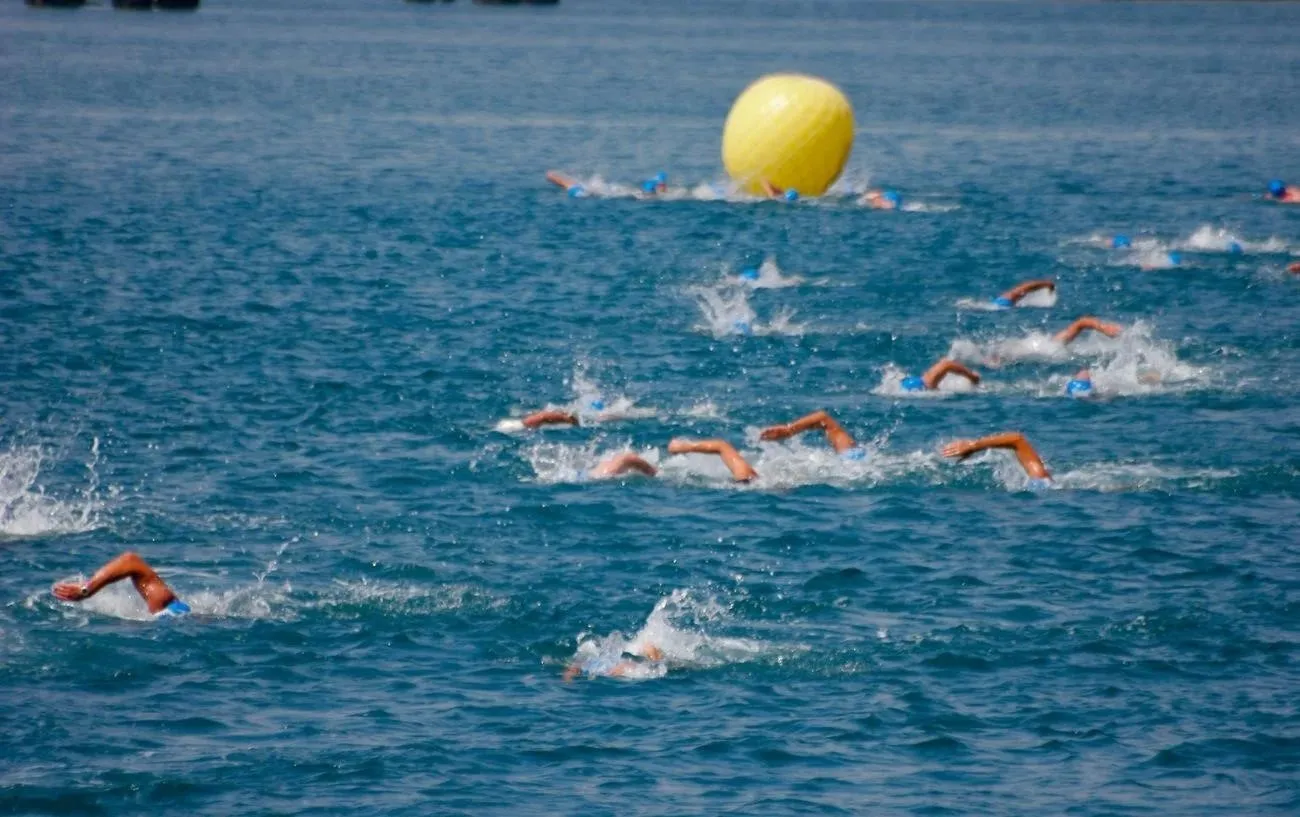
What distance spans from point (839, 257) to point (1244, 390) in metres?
14.0

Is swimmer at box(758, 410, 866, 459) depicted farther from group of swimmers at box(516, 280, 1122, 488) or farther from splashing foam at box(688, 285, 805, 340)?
splashing foam at box(688, 285, 805, 340)

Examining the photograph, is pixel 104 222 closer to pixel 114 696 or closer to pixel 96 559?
pixel 96 559

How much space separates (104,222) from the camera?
1903 inches

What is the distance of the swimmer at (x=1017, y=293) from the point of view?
1463 inches

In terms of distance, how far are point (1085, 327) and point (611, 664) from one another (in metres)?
15.8

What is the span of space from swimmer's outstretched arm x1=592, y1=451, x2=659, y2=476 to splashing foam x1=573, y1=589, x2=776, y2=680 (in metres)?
5.39

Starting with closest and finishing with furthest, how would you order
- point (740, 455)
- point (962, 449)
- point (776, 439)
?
point (962, 449)
point (776, 439)
point (740, 455)

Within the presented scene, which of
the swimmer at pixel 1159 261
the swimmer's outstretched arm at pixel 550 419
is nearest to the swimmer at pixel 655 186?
the swimmer at pixel 1159 261

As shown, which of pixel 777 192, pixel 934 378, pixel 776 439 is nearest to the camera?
pixel 776 439

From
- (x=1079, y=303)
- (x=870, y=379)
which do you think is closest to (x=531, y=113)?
(x=1079, y=303)

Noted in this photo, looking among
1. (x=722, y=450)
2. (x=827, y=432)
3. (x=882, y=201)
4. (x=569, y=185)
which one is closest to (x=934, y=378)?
(x=827, y=432)

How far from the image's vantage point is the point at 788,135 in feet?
157

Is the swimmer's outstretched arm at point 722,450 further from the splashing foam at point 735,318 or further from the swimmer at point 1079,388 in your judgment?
the splashing foam at point 735,318

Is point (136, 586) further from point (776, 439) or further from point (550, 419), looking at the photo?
point (776, 439)
